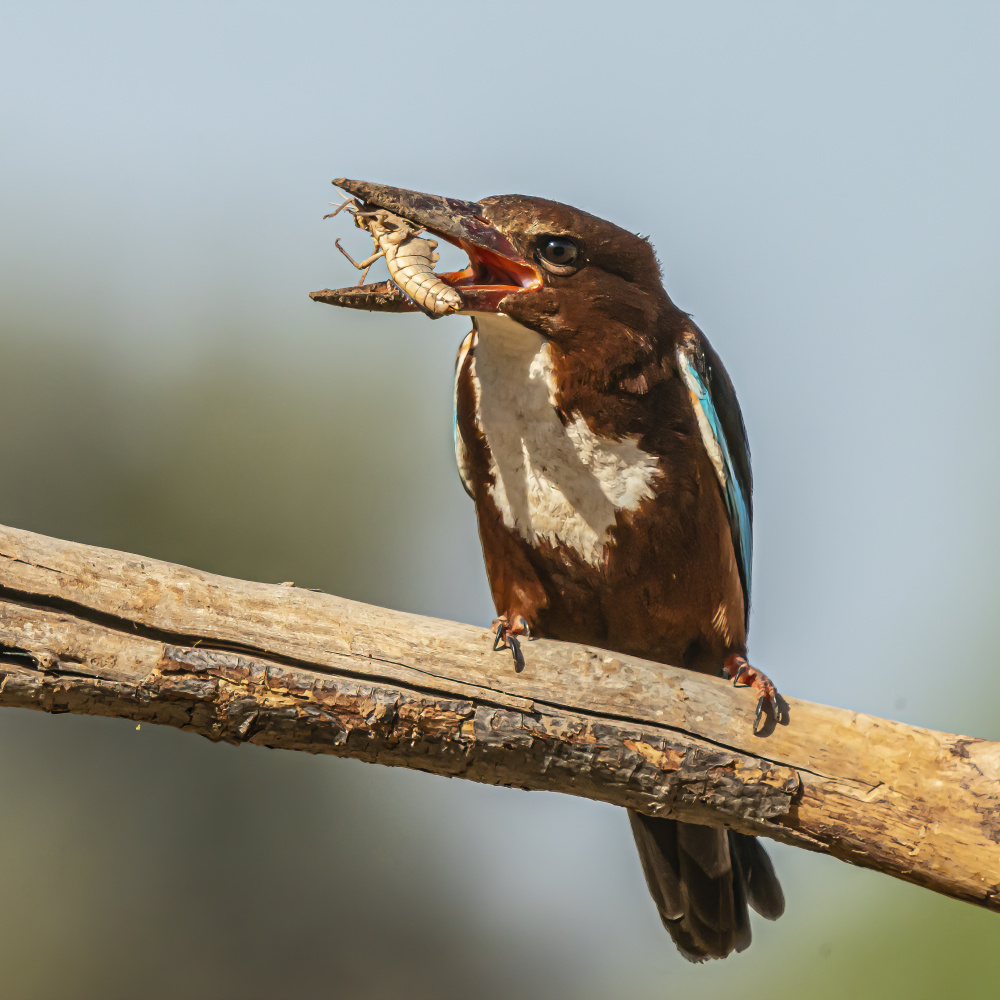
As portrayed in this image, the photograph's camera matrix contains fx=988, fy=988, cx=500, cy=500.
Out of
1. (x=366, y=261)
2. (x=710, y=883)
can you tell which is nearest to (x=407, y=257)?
(x=366, y=261)

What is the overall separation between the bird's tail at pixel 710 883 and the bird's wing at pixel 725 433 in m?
0.91

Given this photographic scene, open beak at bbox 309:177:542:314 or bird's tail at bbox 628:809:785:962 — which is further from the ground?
open beak at bbox 309:177:542:314

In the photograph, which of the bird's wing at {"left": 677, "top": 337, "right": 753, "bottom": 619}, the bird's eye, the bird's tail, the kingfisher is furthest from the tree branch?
the bird's eye

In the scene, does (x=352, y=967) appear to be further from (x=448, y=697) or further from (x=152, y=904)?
(x=448, y=697)

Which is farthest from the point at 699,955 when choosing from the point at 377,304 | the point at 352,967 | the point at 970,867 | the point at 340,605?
the point at 352,967

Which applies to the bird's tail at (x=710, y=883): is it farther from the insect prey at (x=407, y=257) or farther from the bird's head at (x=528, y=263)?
the insect prey at (x=407, y=257)

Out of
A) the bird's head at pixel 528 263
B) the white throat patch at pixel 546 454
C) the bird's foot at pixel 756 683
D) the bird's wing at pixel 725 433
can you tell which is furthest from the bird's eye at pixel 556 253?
the bird's foot at pixel 756 683

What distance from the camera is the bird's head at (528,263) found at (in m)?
3.26

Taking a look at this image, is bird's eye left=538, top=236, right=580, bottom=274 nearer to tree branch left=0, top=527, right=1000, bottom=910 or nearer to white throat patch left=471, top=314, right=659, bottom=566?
white throat patch left=471, top=314, right=659, bottom=566

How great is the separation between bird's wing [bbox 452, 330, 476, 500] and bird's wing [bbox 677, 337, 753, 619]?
0.78 meters

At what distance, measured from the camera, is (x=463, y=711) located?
273 centimetres

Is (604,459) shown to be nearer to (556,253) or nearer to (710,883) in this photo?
(556,253)

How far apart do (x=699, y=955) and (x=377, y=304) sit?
264 cm

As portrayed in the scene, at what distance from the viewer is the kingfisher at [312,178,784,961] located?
10.9ft
